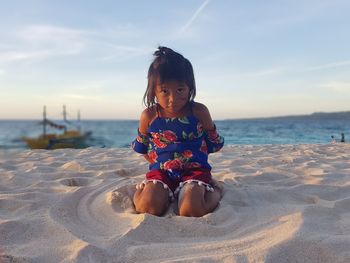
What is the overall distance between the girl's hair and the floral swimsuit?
0.23 meters

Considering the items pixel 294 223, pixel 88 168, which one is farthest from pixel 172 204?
pixel 88 168

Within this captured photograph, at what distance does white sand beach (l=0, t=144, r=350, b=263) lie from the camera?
5.74 ft

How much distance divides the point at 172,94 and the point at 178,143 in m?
0.37

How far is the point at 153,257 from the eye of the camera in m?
1.74

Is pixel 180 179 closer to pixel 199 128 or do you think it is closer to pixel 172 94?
pixel 199 128

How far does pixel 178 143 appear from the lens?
2771 millimetres

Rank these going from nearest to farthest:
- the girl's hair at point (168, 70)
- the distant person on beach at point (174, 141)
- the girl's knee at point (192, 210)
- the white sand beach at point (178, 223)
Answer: the white sand beach at point (178, 223)
the girl's knee at point (192, 210)
the distant person on beach at point (174, 141)
the girl's hair at point (168, 70)

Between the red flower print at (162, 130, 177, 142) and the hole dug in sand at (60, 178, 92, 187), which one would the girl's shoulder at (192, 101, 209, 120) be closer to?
the red flower print at (162, 130, 177, 142)

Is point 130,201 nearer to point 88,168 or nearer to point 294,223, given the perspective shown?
point 294,223

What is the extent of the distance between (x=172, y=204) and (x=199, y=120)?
0.65 m

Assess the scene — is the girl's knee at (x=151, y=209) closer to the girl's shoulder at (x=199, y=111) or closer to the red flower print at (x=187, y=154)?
the red flower print at (x=187, y=154)

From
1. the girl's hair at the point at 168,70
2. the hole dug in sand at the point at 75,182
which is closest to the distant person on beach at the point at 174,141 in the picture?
A: the girl's hair at the point at 168,70

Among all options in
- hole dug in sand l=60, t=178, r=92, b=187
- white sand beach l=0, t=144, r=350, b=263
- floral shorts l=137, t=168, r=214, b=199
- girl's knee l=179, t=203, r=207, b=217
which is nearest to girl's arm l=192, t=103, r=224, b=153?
floral shorts l=137, t=168, r=214, b=199

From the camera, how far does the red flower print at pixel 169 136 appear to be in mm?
2785
